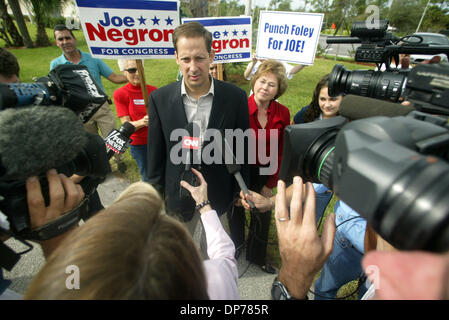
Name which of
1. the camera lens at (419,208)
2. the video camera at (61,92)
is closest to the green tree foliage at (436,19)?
the camera lens at (419,208)

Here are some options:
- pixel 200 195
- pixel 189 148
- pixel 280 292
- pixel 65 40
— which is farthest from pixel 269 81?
pixel 65 40

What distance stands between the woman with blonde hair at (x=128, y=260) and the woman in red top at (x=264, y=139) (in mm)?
1567

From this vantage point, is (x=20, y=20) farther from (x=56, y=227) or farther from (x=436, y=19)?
(x=436, y=19)

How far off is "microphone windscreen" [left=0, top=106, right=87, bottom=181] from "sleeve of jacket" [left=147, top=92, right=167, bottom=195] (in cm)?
96

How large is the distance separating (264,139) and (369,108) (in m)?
1.35

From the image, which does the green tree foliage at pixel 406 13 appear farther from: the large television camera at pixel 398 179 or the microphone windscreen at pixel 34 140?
the microphone windscreen at pixel 34 140

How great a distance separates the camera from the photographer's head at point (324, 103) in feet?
6.76

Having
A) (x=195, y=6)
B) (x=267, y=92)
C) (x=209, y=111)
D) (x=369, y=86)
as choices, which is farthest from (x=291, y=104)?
(x=369, y=86)

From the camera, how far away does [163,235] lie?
1.94 ft

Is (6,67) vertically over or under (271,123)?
over

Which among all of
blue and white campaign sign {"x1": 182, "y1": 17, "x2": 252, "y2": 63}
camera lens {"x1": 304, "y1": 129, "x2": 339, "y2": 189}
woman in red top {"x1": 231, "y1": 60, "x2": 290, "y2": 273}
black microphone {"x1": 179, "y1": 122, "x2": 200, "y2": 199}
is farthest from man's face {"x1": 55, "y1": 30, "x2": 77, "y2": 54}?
camera lens {"x1": 304, "y1": 129, "x2": 339, "y2": 189}

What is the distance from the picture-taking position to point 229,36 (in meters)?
2.88

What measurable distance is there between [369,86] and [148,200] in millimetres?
1121

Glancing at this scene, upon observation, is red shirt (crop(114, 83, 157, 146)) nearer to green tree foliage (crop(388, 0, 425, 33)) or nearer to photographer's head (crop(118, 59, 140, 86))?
photographer's head (crop(118, 59, 140, 86))
